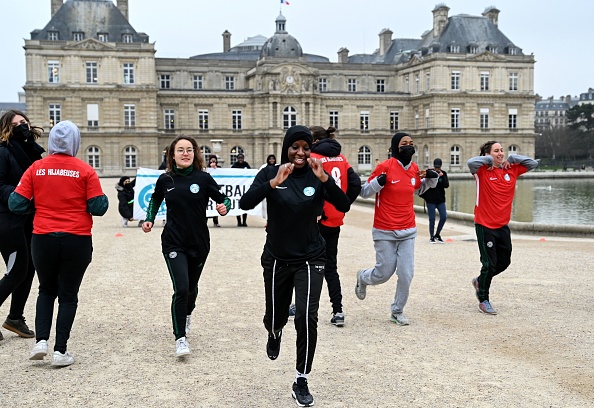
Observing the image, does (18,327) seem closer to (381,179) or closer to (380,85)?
(381,179)

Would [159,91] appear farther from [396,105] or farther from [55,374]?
[55,374]

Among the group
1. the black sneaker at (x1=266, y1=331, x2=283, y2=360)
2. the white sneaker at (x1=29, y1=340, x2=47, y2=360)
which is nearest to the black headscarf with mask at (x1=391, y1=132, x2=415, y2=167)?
the black sneaker at (x1=266, y1=331, x2=283, y2=360)

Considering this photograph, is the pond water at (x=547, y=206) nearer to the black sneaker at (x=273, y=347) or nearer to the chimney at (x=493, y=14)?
the black sneaker at (x=273, y=347)

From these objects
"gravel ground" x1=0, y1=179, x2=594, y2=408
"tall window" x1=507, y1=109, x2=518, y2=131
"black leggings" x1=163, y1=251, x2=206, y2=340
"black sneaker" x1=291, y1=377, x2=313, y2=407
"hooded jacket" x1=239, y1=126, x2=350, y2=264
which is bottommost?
"gravel ground" x1=0, y1=179, x2=594, y2=408

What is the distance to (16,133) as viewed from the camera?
7254mm

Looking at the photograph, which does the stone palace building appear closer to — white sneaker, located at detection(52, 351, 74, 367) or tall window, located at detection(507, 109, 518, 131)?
tall window, located at detection(507, 109, 518, 131)

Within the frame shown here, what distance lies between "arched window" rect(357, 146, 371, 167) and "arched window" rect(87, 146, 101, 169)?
2481 centimetres

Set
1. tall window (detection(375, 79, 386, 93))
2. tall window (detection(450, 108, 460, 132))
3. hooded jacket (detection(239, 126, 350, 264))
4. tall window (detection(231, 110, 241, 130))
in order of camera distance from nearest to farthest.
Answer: hooded jacket (detection(239, 126, 350, 264)) → tall window (detection(231, 110, 241, 130)) → tall window (detection(450, 108, 460, 132)) → tall window (detection(375, 79, 386, 93))

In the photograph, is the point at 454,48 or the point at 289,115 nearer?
the point at 289,115

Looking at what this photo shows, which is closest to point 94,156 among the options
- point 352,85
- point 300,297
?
point 352,85

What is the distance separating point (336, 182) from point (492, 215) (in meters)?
2.23

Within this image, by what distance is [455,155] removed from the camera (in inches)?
2785

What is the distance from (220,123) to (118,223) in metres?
48.3

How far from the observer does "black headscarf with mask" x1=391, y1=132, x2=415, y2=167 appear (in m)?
7.96
